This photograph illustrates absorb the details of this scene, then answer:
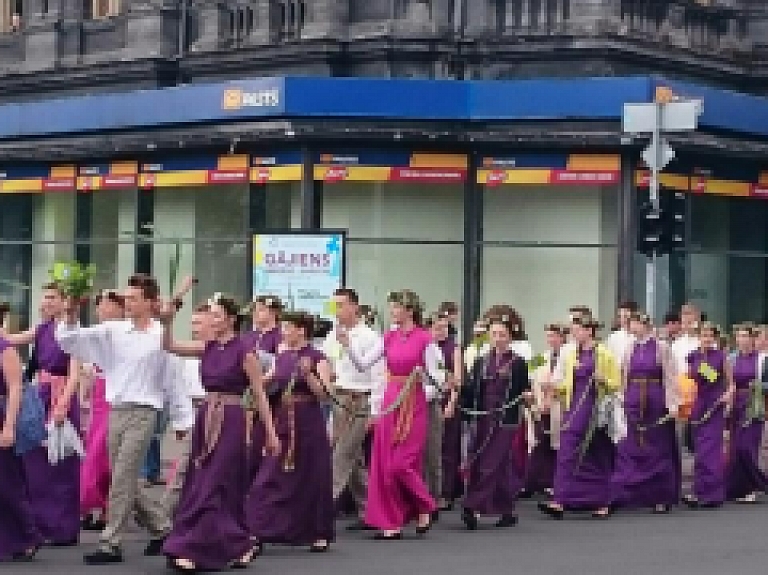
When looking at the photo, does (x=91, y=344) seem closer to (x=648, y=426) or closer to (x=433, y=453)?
(x=433, y=453)

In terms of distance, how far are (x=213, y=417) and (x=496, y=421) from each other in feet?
13.5

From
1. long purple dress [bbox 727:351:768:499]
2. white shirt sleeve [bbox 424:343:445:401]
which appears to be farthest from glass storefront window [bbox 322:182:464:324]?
white shirt sleeve [bbox 424:343:445:401]

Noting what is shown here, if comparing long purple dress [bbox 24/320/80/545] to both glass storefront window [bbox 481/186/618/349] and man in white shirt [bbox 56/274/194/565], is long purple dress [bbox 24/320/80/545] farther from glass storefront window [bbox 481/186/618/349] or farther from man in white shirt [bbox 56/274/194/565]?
glass storefront window [bbox 481/186/618/349]

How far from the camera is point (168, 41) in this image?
32.9m

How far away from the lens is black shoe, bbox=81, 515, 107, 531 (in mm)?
15820

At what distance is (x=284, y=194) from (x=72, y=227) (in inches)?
232

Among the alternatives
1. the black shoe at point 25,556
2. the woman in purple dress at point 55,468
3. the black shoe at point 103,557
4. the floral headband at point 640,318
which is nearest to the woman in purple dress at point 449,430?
the floral headband at point 640,318

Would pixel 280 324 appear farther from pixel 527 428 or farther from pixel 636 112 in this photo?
pixel 636 112

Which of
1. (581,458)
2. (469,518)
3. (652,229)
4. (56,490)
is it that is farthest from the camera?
(652,229)

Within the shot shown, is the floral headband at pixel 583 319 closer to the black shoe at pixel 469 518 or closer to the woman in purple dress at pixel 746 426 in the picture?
the black shoe at pixel 469 518

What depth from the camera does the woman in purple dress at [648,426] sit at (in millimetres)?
18938

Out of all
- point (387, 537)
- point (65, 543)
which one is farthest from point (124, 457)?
point (387, 537)

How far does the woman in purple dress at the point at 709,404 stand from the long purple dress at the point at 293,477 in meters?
5.89

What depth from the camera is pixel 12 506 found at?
1348 cm
